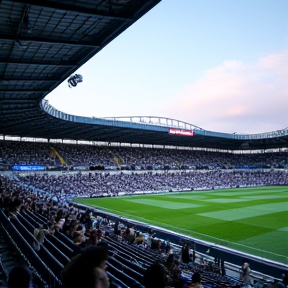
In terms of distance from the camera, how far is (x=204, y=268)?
42.2ft

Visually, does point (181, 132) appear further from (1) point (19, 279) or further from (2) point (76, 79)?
(1) point (19, 279)

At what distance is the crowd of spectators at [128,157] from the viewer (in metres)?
53.9

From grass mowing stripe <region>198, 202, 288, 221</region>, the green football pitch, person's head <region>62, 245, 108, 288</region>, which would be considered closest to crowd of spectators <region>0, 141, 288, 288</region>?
the green football pitch

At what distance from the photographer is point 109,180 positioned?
57500mm

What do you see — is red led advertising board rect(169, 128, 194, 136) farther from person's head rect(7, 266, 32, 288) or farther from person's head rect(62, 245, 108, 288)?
person's head rect(62, 245, 108, 288)

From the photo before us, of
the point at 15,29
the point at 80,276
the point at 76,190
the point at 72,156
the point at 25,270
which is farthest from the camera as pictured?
the point at 72,156

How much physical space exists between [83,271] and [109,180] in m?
55.7

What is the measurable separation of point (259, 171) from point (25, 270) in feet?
281

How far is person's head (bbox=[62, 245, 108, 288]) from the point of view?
2.34 metres

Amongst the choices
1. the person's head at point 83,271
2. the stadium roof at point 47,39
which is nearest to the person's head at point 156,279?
the person's head at point 83,271

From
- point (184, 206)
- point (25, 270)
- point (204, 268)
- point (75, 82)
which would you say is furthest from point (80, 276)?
point (184, 206)

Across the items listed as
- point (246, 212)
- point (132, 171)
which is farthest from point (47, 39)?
point (132, 171)

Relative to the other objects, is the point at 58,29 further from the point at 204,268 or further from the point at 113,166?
the point at 113,166

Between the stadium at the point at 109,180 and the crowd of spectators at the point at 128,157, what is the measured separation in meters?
0.27
